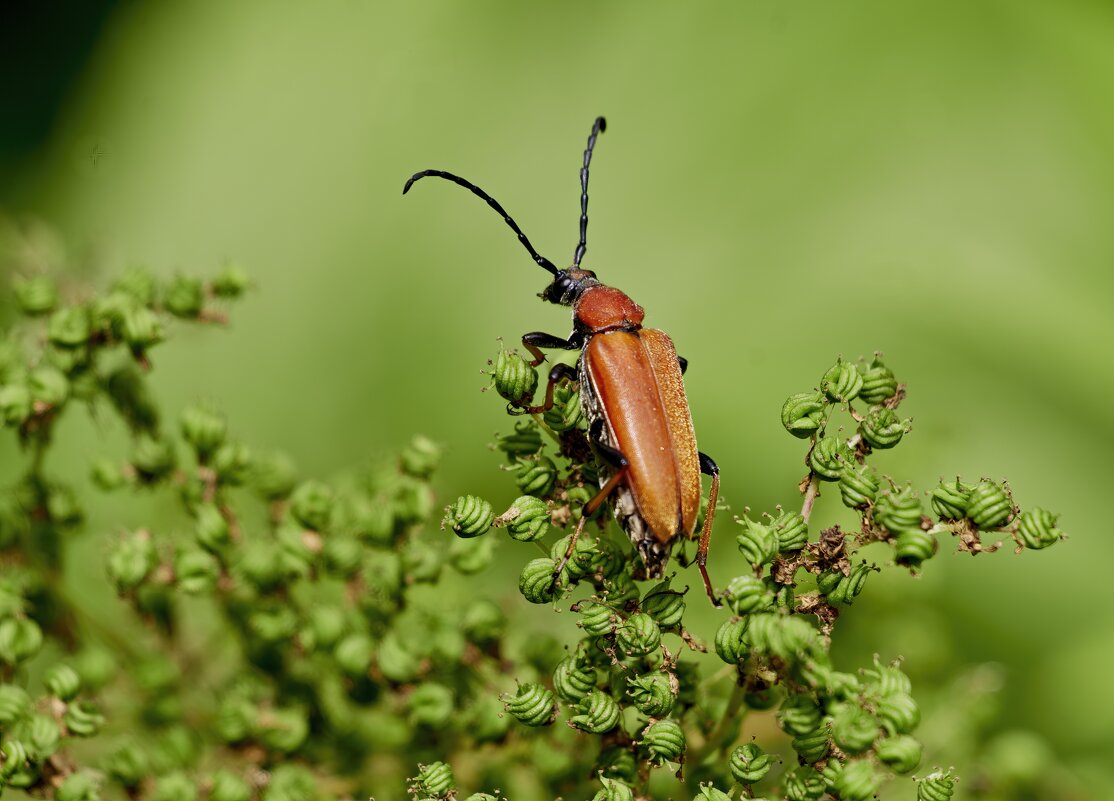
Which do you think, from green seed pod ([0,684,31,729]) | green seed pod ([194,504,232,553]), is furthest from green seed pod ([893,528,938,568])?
green seed pod ([0,684,31,729])

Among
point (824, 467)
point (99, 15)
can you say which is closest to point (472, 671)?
point (824, 467)

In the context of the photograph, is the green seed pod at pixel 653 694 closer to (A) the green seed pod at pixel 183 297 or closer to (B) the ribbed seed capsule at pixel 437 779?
(B) the ribbed seed capsule at pixel 437 779

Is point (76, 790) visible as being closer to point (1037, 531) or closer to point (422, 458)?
point (422, 458)

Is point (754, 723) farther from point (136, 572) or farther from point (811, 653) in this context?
point (136, 572)

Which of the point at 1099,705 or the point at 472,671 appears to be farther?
the point at 1099,705

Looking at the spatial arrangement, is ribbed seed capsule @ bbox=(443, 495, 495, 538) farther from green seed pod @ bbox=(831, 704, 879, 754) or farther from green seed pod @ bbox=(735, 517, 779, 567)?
green seed pod @ bbox=(831, 704, 879, 754)
